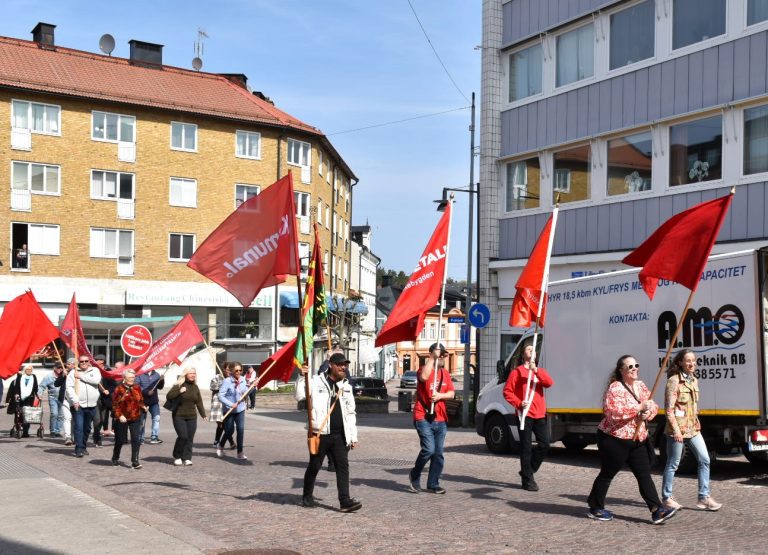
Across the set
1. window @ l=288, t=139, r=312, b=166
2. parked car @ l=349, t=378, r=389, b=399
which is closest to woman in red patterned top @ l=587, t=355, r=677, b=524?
parked car @ l=349, t=378, r=389, b=399

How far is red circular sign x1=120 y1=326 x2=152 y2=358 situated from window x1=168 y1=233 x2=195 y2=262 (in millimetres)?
30655

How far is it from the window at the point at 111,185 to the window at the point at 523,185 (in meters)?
29.1

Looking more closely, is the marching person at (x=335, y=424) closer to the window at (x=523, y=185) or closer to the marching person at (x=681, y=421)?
the marching person at (x=681, y=421)

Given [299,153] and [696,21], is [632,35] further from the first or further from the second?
[299,153]

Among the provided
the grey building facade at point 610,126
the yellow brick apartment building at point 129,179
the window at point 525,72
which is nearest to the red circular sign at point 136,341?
the grey building facade at point 610,126

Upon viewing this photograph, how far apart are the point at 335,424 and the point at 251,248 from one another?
2.90 m

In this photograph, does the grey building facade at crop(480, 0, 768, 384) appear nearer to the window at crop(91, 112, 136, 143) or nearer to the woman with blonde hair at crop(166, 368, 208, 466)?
the woman with blonde hair at crop(166, 368, 208, 466)

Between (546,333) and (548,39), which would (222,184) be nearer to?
(548,39)

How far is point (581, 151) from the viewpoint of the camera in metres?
22.7

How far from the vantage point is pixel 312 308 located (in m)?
12.5

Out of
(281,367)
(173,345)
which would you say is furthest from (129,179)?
(281,367)

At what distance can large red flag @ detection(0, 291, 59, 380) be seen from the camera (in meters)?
17.7

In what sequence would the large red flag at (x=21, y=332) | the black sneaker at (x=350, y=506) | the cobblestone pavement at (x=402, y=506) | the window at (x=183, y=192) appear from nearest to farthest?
the cobblestone pavement at (x=402, y=506), the black sneaker at (x=350, y=506), the large red flag at (x=21, y=332), the window at (x=183, y=192)

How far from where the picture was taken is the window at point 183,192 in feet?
166
